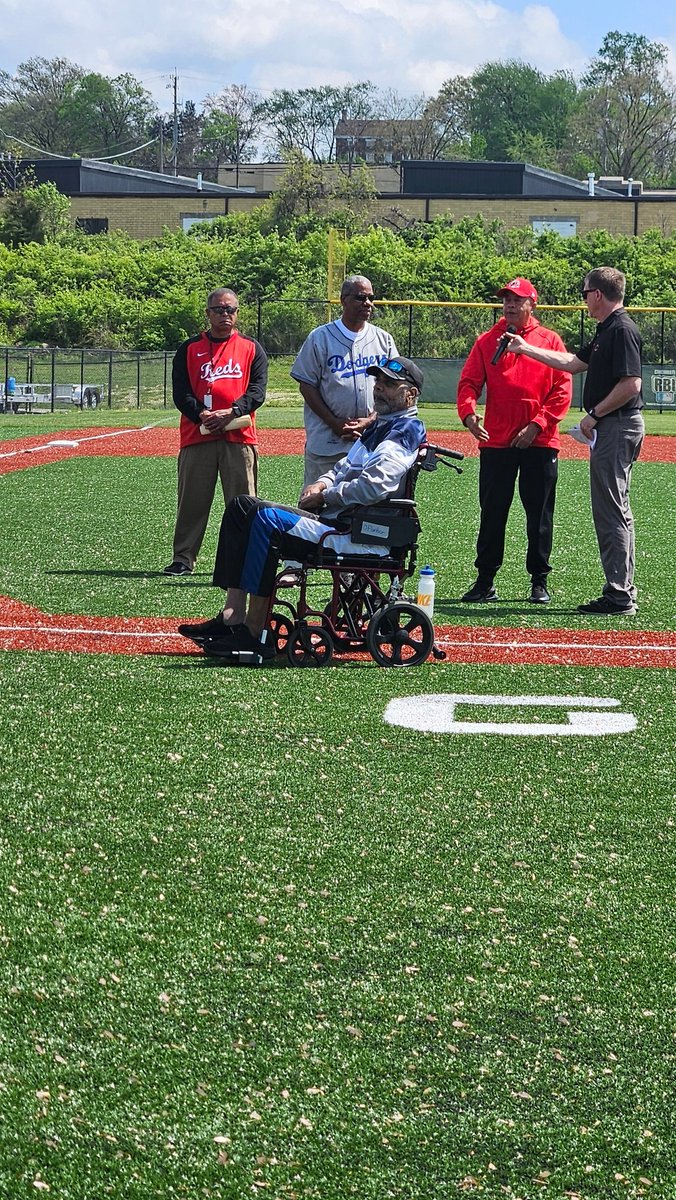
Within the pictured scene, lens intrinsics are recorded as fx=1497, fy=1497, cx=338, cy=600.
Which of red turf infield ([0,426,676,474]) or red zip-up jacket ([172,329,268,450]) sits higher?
red zip-up jacket ([172,329,268,450])

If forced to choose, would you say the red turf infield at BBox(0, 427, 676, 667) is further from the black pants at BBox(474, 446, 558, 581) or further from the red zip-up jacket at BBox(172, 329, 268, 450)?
the red zip-up jacket at BBox(172, 329, 268, 450)

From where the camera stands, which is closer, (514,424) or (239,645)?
(239,645)

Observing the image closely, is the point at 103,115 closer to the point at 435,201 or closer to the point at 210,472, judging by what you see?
the point at 435,201

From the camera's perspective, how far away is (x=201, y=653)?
8.07 metres

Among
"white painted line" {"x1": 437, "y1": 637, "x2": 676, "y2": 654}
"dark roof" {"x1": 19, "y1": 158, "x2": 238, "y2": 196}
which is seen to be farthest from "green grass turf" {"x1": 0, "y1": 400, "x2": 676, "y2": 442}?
"dark roof" {"x1": 19, "y1": 158, "x2": 238, "y2": 196}

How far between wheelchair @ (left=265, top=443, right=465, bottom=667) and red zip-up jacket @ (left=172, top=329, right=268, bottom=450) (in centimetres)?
305

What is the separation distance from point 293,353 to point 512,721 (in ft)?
136

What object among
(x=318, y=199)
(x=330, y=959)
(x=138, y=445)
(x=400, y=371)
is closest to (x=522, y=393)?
(x=400, y=371)

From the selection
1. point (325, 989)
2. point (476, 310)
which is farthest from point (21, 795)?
point (476, 310)

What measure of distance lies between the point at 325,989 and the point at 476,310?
4408cm

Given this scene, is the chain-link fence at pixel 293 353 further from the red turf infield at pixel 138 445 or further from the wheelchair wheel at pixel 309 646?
the wheelchair wheel at pixel 309 646

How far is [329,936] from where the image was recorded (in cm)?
420

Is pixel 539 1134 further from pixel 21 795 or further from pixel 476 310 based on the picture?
pixel 476 310

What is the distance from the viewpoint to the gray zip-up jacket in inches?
341
